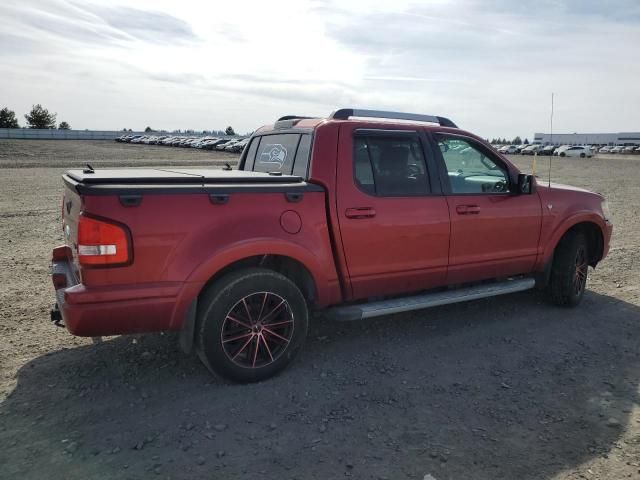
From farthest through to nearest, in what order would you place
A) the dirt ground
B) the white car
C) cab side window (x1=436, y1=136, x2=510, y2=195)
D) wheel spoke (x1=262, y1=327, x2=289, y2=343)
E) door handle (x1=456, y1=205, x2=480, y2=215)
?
the white car
cab side window (x1=436, y1=136, x2=510, y2=195)
door handle (x1=456, y1=205, x2=480, y2=215)
wheel spoke (x1=262, y1=327, x2=289, y2=343)
the dirt ground

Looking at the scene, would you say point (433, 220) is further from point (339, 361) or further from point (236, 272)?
point (236, 272)

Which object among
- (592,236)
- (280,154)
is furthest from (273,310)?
(592,236)

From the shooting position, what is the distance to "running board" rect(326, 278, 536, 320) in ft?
14.1

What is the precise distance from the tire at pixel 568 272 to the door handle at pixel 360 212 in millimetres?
2608

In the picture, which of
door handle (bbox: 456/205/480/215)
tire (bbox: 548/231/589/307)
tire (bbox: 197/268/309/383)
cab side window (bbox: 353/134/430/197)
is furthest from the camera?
tire (bbox: 548/231/589/307)

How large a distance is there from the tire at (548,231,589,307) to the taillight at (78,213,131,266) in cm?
445

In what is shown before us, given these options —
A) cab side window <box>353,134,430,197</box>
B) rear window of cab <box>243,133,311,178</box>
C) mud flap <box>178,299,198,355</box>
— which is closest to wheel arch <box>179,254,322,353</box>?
mud flap <box>178,299,198,355</box>

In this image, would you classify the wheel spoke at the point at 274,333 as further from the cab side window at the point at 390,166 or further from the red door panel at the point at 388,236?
the cab side window at the point at 390,166

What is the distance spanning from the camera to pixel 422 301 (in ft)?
15.3

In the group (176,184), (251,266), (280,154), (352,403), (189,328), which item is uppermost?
(280,154)

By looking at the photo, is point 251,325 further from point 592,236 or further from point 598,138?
point 598,138

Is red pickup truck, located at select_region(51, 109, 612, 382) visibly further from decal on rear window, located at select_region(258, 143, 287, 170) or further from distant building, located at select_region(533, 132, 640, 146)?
distant building, located at select_region(533, 132, 640, 146)

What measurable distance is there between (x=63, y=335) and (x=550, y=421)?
4.01 m

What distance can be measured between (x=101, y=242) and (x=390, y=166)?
2.43 meters
